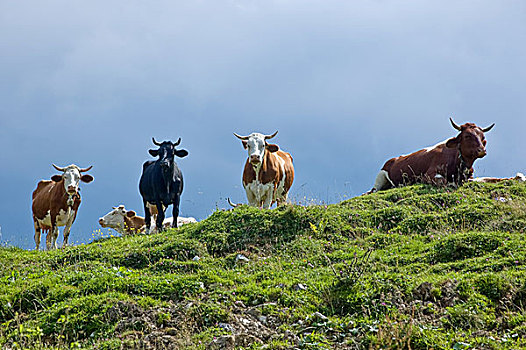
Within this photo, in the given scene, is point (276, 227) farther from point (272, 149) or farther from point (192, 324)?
point (272, 149)

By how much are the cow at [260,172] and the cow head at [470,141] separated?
17.6 feet

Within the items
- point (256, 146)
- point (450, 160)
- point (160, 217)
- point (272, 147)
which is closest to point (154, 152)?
point (160, 217)

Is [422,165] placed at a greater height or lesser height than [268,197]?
greater

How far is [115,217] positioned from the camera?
23.6 metres

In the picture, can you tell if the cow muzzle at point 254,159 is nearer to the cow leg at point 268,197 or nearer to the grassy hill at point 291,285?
the cow leg at point 268,197

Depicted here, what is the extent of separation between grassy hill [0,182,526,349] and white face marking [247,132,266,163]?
3794mm

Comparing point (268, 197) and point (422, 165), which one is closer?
point (268, 197)

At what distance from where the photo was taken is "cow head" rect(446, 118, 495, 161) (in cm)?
1656

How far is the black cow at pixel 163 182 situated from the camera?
54.2ft

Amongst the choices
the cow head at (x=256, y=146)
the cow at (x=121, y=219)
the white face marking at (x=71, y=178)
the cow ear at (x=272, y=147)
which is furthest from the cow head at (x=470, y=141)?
the white face marking at (x=71, y=178)

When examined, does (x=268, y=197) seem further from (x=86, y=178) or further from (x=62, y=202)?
(x=62, y=202)

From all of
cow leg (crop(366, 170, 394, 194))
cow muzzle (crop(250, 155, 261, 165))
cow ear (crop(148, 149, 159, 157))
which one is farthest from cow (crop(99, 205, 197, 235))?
cow leg (crop(366, 170, 394, 194))

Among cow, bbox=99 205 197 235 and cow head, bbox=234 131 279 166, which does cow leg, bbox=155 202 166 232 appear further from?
cow, bbox=99 205 197 235

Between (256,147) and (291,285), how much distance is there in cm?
847
